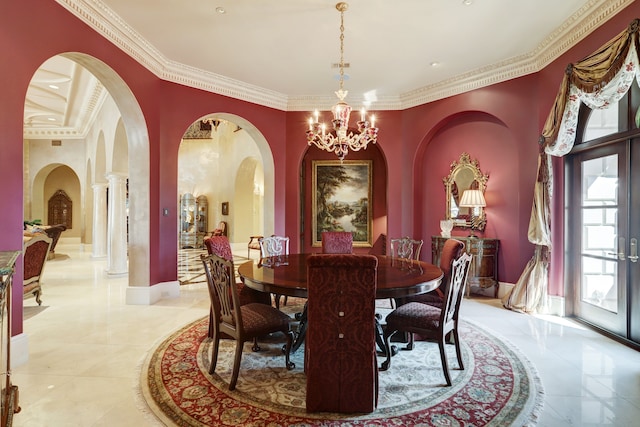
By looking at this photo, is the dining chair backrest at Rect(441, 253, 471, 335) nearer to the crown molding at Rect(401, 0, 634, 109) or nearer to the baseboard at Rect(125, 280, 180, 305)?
the crown molding at Rect(401, 0, 634, 109)

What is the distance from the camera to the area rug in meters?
2.12

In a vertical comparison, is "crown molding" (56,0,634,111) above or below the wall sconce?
above

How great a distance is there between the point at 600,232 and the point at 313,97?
4805 millimetres

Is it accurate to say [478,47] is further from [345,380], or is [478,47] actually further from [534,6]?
[345,380]

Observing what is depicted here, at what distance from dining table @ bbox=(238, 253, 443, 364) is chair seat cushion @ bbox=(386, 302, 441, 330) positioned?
0.53 feet

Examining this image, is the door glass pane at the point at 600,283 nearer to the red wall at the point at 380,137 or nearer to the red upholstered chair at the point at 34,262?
the red wall at the point at 380,137

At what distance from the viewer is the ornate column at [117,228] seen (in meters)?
6.89

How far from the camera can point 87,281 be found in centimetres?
639

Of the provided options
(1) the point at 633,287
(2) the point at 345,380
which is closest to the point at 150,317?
(2) the point at 345,380

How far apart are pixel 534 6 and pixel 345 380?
4.13m

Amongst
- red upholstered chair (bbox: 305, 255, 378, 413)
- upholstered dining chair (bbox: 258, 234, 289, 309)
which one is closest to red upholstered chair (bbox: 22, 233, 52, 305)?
upholstered dining chair (bbox: 258, 234, 289, 309)

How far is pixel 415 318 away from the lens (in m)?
2.68

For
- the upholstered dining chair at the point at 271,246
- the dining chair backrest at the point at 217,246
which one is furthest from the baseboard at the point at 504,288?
the dining chair backrest at the point at 217,246

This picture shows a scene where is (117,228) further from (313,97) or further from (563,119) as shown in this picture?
(563,119)
